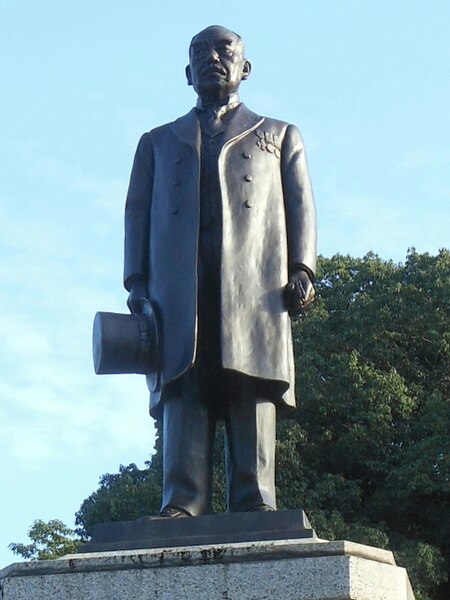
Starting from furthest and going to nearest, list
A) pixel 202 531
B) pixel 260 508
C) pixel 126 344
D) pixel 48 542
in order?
1. pixel 48 542
2. pixel 126 344
3. pixel 260 508
4. pixel 202 531

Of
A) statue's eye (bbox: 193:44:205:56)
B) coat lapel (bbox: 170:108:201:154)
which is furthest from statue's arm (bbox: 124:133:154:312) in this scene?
statue's eye (bbox: 193:44:205:56)

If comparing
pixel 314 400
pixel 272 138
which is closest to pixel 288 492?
pixel 314 400

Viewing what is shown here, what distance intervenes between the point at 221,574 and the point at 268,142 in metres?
2.71

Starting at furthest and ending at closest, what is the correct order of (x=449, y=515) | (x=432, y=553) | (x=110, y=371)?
(x=449, y=515)
(x=432, y=553)
(x=110, y=371)

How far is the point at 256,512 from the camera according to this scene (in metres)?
7.09

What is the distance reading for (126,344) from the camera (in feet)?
24.8

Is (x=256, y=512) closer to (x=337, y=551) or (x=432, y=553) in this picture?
(x=337, y=551)

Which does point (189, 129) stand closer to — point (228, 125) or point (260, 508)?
point (228, 125)

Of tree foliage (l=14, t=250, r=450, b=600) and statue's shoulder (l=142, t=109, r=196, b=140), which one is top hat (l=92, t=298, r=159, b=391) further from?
tree foliage (l=14, t=250, r=450, b=600)

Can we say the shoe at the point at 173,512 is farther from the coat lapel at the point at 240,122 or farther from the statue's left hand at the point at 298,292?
the coat lapel at the point at 240,122

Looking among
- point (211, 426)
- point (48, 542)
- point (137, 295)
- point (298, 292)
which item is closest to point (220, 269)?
point (298, 292)

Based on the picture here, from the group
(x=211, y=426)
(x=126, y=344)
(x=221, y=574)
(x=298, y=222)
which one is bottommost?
(x=221, y=574)

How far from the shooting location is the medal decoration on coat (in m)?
8.12

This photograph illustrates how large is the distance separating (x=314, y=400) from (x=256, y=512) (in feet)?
55.6
